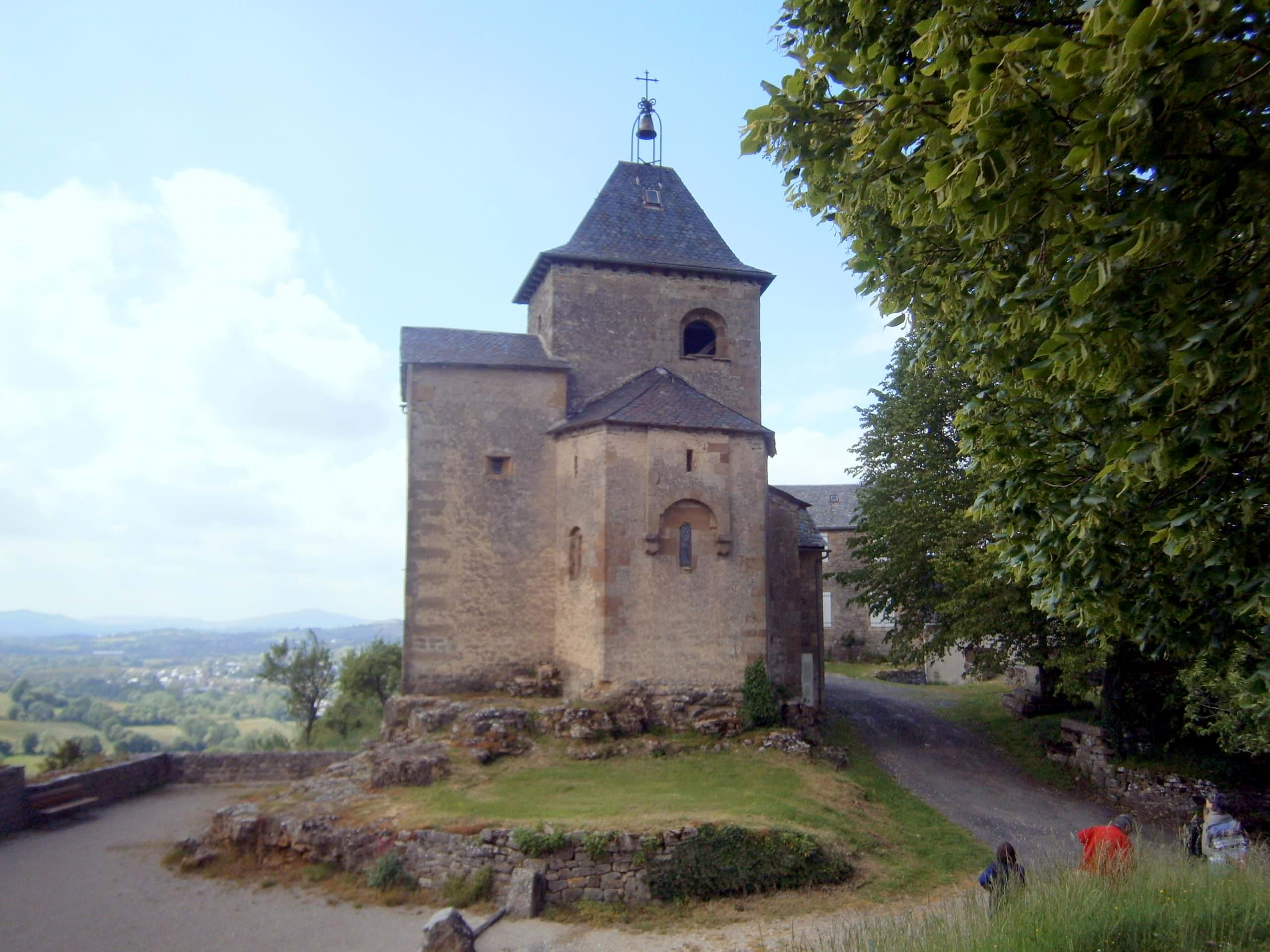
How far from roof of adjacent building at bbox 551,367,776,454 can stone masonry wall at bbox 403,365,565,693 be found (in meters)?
1.16

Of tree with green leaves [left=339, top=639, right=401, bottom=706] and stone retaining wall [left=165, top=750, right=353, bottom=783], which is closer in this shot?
stone retaining wall [left=165, top=750, right=353, bottom=783]

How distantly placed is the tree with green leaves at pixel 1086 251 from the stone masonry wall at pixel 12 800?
54.4 feet

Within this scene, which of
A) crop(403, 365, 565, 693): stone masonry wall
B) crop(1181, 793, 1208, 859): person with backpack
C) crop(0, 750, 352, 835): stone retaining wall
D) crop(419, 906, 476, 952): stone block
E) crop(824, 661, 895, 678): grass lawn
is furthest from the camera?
crop(824, 661, 895, 678): grass lawn

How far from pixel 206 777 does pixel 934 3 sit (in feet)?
68.9

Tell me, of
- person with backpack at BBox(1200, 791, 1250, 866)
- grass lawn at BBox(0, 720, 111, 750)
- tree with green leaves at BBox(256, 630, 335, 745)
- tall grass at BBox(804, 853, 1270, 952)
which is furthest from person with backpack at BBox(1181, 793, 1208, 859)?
grass lawn at BBox(0, 720, 111, 750)

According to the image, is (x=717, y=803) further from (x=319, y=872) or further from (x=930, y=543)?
(x=930, y=543)

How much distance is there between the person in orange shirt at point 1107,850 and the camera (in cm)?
762

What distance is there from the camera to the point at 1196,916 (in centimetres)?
615

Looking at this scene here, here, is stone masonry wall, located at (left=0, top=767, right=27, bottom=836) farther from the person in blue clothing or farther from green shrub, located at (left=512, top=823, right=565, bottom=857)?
the person in blue clothing

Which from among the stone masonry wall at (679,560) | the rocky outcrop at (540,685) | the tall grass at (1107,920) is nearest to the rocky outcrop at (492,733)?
the rocky outcrop at (540,685)

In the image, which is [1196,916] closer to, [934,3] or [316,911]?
[934,3]

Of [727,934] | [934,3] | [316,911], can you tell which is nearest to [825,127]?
[934,3]

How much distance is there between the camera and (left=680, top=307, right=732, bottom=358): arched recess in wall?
858 inches

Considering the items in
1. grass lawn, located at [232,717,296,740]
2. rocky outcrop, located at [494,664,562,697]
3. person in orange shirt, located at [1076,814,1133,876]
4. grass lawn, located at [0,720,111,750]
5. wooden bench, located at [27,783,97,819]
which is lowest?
grass lawn, located at [232,717,296,740]
